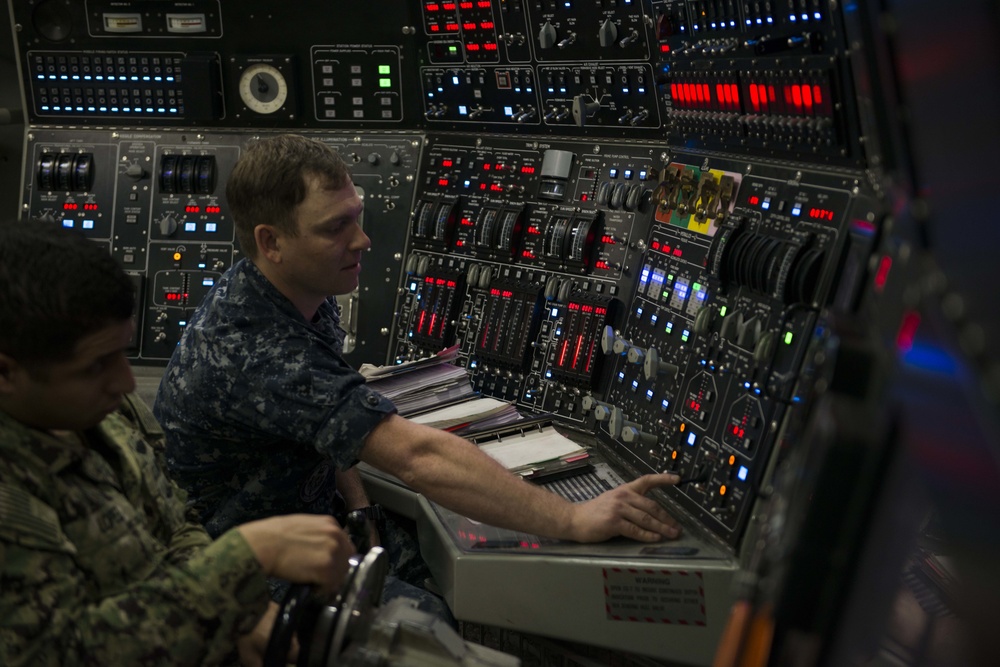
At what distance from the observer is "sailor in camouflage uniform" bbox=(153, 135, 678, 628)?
7.56ft

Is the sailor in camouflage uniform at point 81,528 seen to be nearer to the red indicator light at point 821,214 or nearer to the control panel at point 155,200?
the red indicator light at point 821,214

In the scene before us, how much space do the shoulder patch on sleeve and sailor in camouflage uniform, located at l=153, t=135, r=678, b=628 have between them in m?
0.80

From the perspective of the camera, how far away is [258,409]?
2.35 m

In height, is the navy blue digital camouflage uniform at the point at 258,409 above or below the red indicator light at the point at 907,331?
below

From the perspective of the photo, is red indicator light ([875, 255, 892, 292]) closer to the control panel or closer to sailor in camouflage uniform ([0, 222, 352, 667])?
sailor in camouflage uniform ([0, 222, 352, 667])

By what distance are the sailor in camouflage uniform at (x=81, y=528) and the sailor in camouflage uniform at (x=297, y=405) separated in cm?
60

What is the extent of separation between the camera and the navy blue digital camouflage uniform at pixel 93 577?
147 centimetres

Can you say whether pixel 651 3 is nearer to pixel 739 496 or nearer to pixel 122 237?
pixel 739 496

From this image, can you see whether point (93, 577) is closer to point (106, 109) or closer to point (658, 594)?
point (658, 594)

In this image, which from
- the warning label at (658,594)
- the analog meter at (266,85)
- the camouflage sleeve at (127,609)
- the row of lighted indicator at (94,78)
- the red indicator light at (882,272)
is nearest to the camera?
the red indicator light at (882,272)

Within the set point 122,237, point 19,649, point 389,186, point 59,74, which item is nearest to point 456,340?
point 389,186

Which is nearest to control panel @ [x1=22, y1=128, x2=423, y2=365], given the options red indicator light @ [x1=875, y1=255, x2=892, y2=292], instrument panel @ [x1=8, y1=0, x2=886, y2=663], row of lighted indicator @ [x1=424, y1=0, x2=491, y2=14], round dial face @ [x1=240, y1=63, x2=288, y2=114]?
instrument panel @ [x1=8, y1=0, x2=886, y2=663]

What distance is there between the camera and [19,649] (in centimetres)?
144

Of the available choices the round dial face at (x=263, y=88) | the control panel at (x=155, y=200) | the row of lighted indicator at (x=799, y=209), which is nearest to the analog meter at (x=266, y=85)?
the round dial face at (x=263, y=88)
